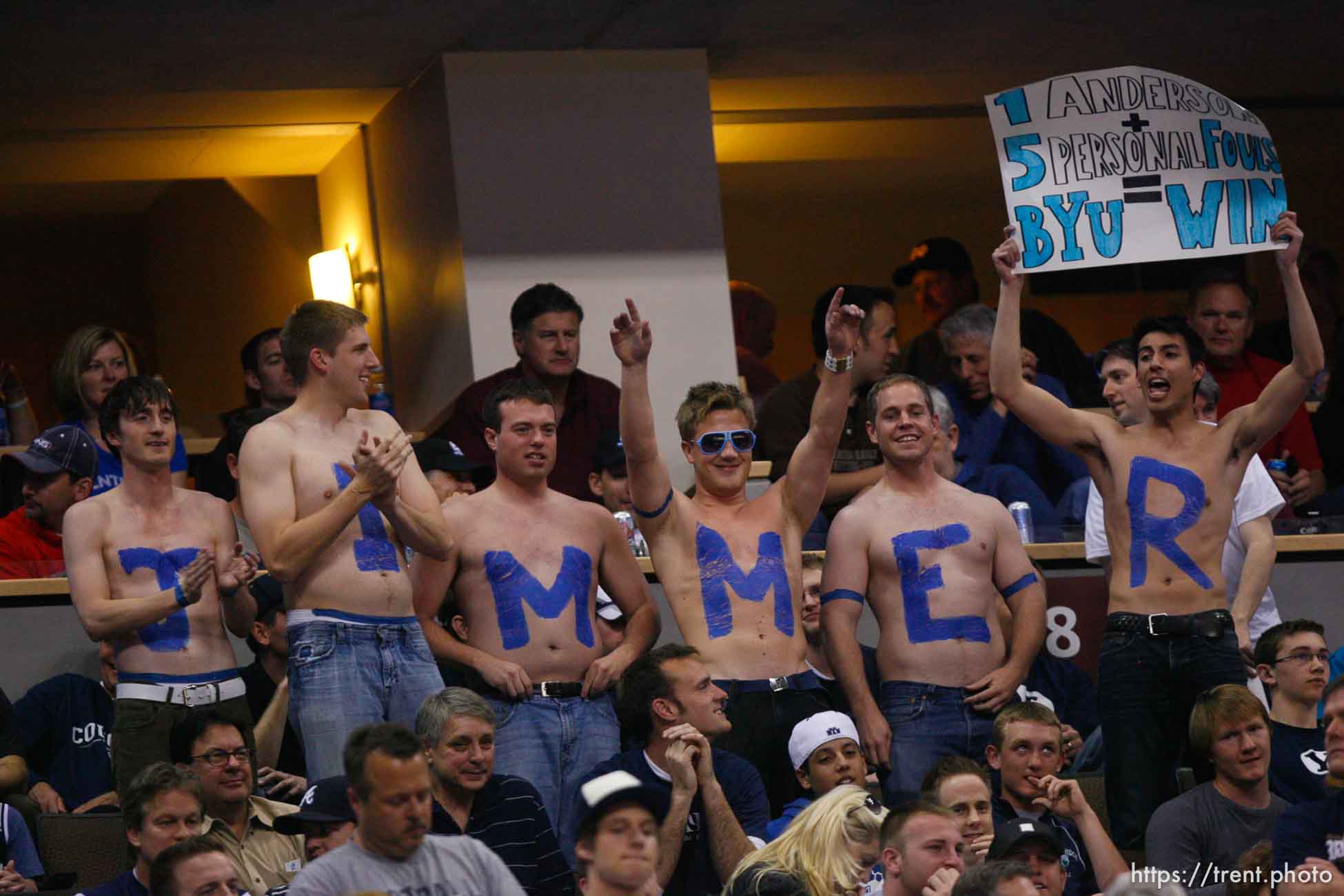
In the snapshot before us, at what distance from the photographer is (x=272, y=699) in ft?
23.8

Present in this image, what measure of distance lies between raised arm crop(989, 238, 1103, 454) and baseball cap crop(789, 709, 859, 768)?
1214 millimetres

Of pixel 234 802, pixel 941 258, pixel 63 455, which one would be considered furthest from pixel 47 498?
pixel 941 258

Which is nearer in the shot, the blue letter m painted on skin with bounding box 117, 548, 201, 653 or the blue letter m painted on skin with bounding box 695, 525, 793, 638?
the blue letter m painted on skin with bounding box 117, 548, 201, 653

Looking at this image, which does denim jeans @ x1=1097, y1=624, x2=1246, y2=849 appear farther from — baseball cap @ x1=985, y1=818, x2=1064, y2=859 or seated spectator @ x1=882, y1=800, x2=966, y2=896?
seated spectator @ x1=882, y1=800, x2=966, y2=896

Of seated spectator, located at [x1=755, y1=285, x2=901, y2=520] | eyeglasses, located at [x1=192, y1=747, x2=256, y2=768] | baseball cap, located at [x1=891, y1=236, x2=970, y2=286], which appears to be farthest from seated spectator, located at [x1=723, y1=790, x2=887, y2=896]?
baseball cap, located at [x1=891, y1=236, x2=970, y2=286]

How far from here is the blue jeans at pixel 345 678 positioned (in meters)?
6.13

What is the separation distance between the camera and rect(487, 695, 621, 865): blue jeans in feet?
21.3

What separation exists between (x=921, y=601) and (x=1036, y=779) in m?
0.70

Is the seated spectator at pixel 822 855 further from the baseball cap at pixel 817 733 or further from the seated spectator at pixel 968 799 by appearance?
the baseball cap at pixel 817 733

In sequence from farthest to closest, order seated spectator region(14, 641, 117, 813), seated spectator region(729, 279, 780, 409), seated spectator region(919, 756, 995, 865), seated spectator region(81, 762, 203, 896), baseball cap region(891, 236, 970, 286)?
1. seated spectator region(729, 279, 780, 409)
2. baseball cap region(891, 236, 970, 286)
3. seated spectator region(14, 641, 117, 813)
4. seated spectator region(919, 756, 995, 865)
5. seated spectator region(81, 762, 203, 896)

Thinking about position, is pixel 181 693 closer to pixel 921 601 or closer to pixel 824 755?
pixel 824 755

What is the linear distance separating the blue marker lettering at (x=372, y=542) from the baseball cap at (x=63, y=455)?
191cm

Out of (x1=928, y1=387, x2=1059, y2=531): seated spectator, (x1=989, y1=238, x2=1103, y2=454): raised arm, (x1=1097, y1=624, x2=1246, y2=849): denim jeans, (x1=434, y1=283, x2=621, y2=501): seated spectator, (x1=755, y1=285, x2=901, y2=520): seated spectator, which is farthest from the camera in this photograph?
(x1=755, y1=285, x2=901, y2=520): seated spectator

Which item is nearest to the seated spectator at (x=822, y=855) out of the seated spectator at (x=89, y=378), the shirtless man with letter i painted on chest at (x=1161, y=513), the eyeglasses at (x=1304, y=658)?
the shirtless man with letter i painted on chest at (x=1161, y=513)
